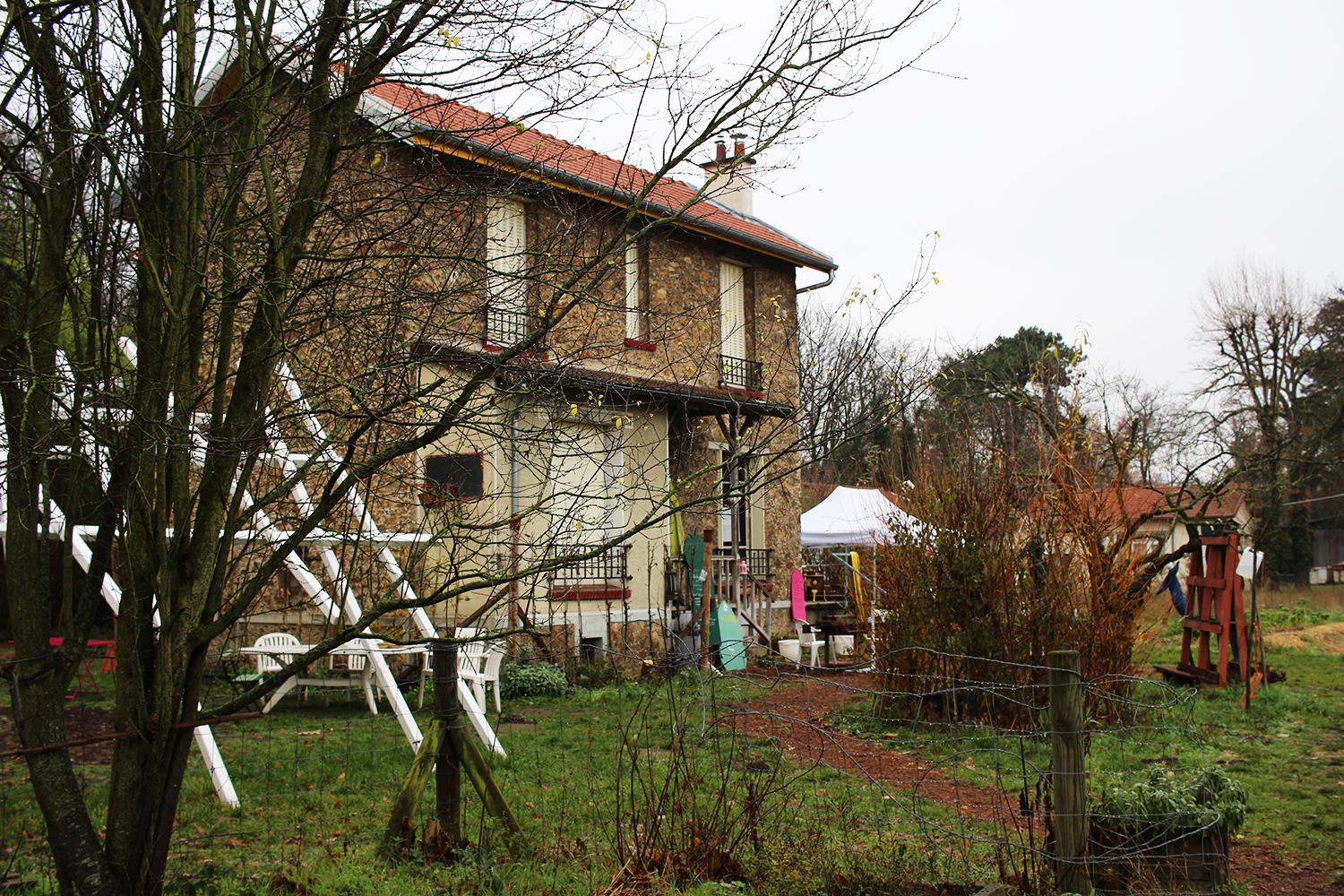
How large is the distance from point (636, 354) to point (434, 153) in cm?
1067

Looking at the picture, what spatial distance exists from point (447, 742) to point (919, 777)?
12.8 ft

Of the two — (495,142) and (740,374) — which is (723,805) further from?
(740,374)

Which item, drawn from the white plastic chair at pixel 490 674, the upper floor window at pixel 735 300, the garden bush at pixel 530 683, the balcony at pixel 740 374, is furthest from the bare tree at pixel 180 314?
the upper floor window at pixel 735 300

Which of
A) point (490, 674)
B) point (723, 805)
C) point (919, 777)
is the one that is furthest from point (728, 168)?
point (490, 674)

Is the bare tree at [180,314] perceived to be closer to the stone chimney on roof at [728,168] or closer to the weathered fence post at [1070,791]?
the stone chimney on roof at [728,168]

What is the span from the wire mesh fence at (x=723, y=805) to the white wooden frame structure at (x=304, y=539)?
12.9 inches

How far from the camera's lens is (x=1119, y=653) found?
8781 millimetres

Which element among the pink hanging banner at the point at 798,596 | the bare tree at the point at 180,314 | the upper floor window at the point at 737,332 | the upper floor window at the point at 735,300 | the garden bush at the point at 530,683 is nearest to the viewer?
the bare tree at the point at 180,314

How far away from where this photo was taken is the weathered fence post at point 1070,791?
12.7ft

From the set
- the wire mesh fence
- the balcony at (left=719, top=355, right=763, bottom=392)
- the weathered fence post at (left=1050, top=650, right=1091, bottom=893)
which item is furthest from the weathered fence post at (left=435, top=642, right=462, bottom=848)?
the balcony at (left=719, top=355, right=763, bottom=392)

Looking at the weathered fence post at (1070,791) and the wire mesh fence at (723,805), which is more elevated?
the weathered fence post at (1070,791)

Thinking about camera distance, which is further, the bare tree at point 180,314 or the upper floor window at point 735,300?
the upper floor window at point 735,300

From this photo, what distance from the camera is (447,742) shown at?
13.9 feet

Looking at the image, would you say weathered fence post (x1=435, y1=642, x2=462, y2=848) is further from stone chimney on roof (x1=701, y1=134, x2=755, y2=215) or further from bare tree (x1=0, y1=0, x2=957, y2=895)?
stone chimney on roof (x1=701, y1=134, x2=755, y2=215)
